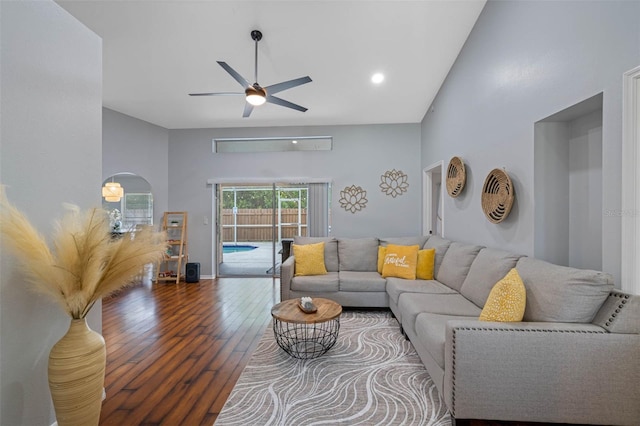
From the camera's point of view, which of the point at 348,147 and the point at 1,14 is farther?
the point at 348,147

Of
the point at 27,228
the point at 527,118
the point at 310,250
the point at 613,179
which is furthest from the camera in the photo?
the point at 310,250

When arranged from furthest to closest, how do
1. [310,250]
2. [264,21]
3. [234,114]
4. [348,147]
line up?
[348,147]
[234,114]
[310,250]
[264,21]

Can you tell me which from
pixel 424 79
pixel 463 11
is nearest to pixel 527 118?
pixel 463 11

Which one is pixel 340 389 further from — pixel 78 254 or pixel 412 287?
pixel 78 254

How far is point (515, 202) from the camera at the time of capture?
250cm

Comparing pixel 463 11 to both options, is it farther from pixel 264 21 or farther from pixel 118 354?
pixel 118 354

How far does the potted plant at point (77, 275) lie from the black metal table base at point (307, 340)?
4.67 ft

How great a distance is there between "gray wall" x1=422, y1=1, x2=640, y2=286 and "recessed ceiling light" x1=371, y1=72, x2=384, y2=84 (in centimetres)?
95

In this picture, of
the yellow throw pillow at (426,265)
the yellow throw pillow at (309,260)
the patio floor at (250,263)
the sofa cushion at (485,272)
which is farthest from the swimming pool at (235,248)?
the sofa cushion at (485,272)

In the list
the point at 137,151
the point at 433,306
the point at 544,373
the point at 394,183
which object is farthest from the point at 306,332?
the point at 137,151

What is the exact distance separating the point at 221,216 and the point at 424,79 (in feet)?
14.7

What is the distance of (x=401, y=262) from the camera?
3590mm

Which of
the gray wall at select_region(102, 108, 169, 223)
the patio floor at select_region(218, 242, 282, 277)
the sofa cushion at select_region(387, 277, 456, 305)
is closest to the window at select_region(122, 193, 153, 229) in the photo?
the gray wall at select_region(102, 108, 169, 223)

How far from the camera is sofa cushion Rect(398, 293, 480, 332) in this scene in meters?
2.32
